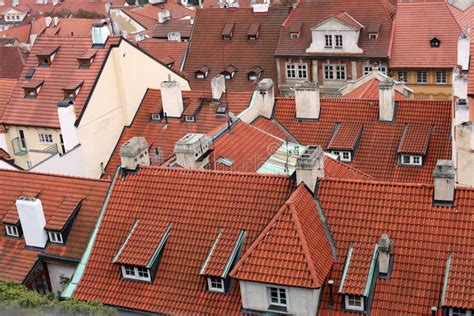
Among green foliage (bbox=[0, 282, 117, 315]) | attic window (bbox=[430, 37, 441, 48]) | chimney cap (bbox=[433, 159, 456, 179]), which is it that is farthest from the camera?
attic window (bbox=[430, 37, 441, 48])

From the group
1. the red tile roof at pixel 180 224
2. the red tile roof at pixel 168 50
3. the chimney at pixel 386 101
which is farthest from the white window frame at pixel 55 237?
the red tile roof at pixel 168 50

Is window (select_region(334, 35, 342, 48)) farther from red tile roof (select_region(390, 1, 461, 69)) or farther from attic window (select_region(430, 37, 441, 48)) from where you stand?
attic window (select_region(430, 37, 441, 48))

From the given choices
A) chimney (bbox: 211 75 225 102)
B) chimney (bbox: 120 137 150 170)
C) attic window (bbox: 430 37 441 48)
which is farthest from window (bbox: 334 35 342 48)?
chimney (bbox: 120 137 150 170)

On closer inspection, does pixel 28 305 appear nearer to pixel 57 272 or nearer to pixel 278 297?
pixel 278 297

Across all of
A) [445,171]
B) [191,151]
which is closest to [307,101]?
[191,151]

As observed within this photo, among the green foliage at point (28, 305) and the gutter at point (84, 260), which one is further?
the gutter at point (84, 260)

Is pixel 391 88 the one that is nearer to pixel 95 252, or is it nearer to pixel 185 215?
pixel 185 215

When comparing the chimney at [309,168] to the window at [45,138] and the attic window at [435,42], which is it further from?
the attic window at [435,42]
